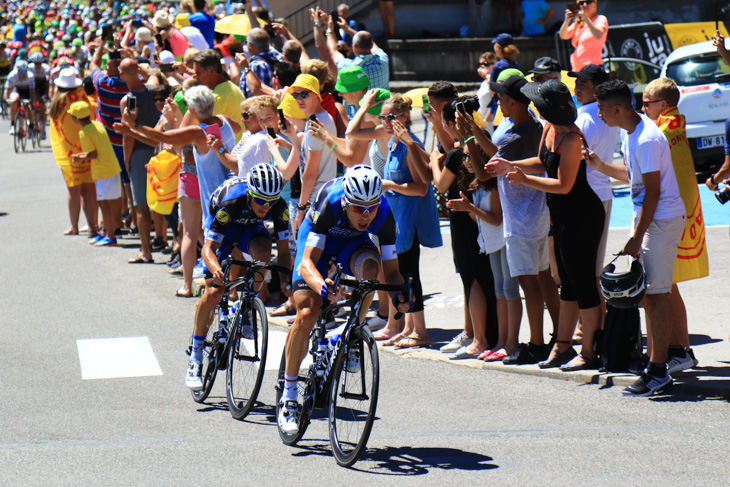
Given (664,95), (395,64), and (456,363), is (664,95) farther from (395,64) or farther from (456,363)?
(395,64)

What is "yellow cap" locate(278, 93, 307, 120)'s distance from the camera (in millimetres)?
10062

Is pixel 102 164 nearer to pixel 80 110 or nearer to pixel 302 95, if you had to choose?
pixel 80 110

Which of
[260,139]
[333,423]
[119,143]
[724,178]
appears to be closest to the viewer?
[333,423]

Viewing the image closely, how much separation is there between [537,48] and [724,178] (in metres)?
17.4

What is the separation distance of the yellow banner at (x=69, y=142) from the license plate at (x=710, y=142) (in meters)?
8.46

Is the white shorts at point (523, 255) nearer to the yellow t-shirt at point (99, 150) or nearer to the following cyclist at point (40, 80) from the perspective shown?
the yellow t-shirt at point (99, 150)

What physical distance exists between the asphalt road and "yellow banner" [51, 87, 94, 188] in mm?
4986

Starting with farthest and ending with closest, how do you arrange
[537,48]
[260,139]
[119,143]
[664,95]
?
1. [537,48]
2. [119,143]
3. [260,139]
4. [664,95]

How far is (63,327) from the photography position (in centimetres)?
1033

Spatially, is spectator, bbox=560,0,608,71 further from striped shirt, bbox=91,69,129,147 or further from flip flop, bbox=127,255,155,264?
flip flop, bbox=127,255,155,264

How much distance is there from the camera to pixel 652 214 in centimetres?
711

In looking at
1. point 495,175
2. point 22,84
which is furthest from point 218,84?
point 22,84

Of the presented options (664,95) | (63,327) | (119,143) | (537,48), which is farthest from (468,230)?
(537,48)

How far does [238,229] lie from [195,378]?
3.69 feet
